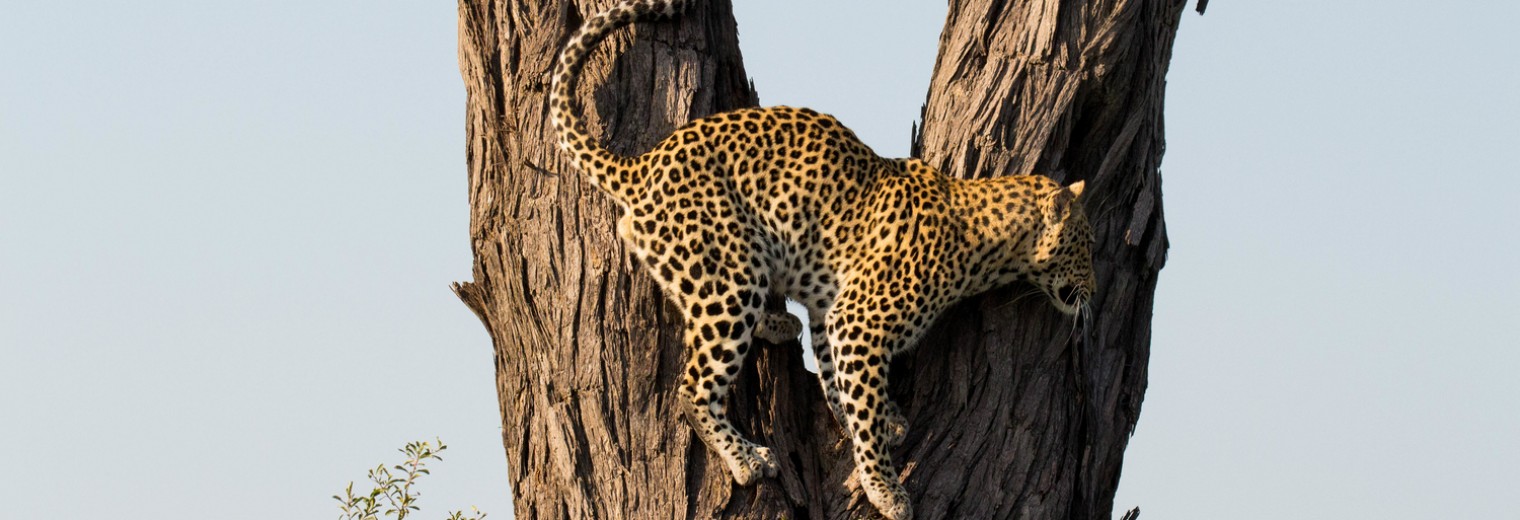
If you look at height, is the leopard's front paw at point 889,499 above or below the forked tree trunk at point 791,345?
below

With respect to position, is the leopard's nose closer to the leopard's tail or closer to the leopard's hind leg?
the leopard's hind leg

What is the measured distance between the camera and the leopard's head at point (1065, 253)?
36.0 feet

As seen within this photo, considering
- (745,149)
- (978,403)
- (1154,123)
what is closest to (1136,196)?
(1154,123)

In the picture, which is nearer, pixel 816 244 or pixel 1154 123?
pixel 816 244

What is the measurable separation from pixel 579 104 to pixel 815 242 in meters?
1.46

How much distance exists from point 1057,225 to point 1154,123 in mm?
1234

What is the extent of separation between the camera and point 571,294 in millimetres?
10891

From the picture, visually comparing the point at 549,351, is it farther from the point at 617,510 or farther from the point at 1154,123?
the point at 1154,123

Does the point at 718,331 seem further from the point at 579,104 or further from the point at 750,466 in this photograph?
the point at 579,104

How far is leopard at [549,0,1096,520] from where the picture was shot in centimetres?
1055

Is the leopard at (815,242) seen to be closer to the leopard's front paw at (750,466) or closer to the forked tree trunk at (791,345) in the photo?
the leopard's front paw at (750,466)

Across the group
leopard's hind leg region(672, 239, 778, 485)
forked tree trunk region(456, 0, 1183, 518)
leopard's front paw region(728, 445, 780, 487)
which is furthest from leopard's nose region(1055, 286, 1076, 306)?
leopard's front paw region(728, 445, 780, 487)

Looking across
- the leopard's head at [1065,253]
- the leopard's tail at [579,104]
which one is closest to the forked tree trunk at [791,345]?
the leopard's tail at [579,104]

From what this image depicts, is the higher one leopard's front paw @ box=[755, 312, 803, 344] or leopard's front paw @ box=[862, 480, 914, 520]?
leopard's front paw @ box=[755, 312, 803, 344]
